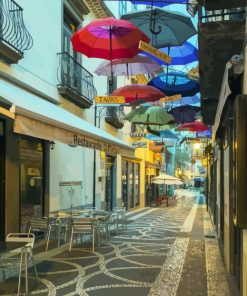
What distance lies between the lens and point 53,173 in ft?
44.0

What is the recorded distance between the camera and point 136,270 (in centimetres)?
866

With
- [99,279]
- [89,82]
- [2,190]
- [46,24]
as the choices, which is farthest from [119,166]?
[99,279]

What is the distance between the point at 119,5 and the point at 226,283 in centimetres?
1810

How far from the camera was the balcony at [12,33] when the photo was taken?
32.4ft

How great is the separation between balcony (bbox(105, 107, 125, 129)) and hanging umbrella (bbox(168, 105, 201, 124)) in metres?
3.22

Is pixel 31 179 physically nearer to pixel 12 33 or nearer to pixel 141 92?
pixel 12 33

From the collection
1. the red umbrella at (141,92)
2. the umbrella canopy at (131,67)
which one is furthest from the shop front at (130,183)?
the umbrella canopy at (131,67)

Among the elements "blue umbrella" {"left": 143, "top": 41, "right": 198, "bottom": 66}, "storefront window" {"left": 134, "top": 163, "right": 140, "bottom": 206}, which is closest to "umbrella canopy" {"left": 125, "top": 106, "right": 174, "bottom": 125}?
"blue umbrella" {"left": 143, "top": 41, "right": 198, "bottom": 66}

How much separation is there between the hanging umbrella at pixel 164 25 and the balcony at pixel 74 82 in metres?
3.89

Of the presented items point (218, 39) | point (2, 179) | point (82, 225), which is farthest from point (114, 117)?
point (218, 39)

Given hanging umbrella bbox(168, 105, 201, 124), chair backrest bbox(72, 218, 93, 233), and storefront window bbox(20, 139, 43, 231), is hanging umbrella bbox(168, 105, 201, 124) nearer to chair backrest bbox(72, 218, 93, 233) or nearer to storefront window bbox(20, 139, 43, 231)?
storefront window bbox(20, 139, 43, 231)

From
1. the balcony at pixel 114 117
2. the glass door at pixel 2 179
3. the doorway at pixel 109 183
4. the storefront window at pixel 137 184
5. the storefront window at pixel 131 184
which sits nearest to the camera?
the glass door at pixel 2 179

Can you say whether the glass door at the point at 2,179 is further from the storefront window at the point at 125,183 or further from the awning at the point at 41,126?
the storefront window at the point at 125,183

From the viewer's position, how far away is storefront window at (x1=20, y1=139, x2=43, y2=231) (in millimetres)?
11492
